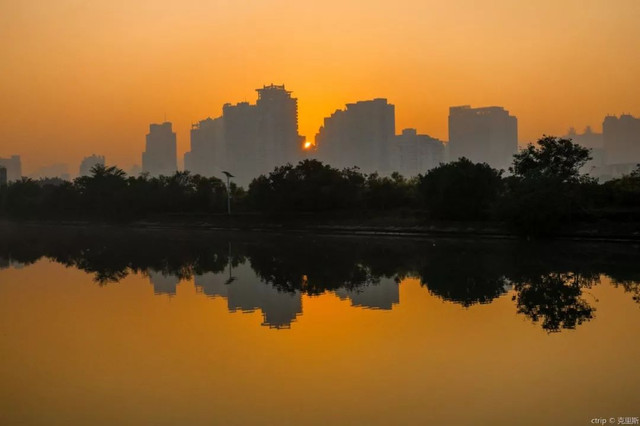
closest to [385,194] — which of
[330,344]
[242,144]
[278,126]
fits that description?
[330,344]

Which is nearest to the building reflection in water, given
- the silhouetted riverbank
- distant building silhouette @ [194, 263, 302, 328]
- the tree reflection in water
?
the tree reflection in water

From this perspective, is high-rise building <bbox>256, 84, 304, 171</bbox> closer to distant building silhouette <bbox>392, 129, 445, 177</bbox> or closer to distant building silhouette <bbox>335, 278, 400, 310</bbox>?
distant building silhouette <bbox>392, 129, 445, 177</bbox>

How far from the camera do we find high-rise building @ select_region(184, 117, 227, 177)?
457 ft

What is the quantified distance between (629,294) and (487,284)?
3.32 m

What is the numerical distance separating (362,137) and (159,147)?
5747cm

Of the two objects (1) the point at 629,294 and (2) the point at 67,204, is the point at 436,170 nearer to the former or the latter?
(1) the point at 629,294

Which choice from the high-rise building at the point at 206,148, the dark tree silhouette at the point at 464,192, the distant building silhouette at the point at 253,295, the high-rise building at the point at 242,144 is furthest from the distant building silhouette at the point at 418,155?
the distant building silhouette at the point at 253,295

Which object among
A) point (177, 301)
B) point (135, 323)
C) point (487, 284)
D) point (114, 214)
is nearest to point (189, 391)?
point (135, 323)

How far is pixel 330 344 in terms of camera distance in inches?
437

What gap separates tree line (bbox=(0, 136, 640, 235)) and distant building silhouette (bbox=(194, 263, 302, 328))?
554 inches

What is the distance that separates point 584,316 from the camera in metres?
13.0

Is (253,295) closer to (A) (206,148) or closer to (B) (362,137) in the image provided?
(B) (362,137)

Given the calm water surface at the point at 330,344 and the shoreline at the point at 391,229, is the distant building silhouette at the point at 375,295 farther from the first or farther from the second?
the shoreline at the point at 391,229

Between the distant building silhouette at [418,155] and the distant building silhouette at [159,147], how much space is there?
2360 inches
